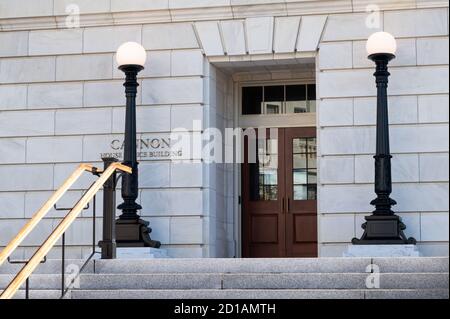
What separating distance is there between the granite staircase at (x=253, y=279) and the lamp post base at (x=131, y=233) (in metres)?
2.28

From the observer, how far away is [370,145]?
513 inches

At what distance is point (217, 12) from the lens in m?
13.6

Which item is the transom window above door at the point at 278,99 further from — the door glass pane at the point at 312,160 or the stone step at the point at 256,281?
the stone step at the point at 256,281

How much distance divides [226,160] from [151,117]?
149cm

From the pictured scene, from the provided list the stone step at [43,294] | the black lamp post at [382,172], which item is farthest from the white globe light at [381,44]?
the stone step at [43,294]

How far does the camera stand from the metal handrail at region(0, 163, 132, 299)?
7771 millimetres

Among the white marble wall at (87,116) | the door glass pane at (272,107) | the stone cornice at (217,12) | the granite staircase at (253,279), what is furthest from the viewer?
the door glass pane at (272,107)

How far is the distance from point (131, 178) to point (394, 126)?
3.76 m

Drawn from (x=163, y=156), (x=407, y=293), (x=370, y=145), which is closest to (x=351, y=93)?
(x=370, y=145)

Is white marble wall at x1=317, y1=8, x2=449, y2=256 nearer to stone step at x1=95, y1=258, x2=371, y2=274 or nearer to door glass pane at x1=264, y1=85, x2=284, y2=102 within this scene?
door glass pane at x1=264, y1=85, x2=284, y2=102

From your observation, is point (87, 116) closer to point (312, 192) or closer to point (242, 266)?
point (312, 192)

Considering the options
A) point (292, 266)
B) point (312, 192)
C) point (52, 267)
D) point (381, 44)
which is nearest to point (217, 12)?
point (381, 44)

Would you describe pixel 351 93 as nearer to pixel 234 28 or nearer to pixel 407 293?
pixel 234 28

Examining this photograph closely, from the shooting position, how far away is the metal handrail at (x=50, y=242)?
25.5 ft
